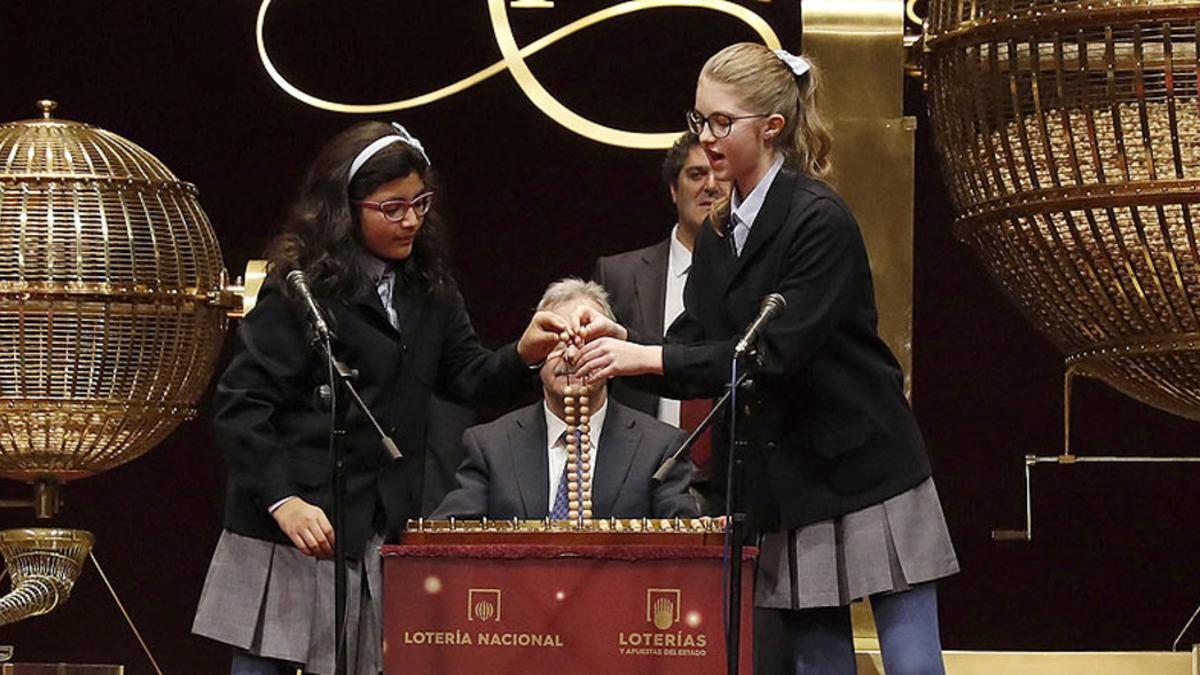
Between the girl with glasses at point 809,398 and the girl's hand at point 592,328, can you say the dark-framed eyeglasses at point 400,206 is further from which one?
the girl with glasses at point 809,398

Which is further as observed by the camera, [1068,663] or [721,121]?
[1068,663]

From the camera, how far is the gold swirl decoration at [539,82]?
554 cm

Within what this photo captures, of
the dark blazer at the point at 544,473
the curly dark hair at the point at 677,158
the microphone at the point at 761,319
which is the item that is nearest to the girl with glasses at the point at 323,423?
the dark blazer at the point at 544,473

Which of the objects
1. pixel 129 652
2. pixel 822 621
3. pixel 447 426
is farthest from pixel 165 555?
pixel 822 621

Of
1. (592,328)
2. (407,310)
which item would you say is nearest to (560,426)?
(407,310)

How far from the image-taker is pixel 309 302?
3680mm

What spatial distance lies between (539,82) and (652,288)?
1252 millimetres

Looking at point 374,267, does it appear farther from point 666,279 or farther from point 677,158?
point 677,158

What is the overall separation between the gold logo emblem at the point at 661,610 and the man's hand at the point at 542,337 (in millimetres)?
617

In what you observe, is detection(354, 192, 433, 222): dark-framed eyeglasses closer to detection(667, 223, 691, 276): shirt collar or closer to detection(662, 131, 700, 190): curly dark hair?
detection(667, 223, 691, 276): shirt collar

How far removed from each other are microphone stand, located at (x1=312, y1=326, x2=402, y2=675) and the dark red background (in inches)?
77.0

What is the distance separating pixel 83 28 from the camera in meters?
5.72

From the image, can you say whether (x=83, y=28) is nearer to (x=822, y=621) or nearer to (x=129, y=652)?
(x=129, y=652)

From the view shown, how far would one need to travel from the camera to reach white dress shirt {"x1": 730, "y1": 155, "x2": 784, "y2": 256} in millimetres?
3527
